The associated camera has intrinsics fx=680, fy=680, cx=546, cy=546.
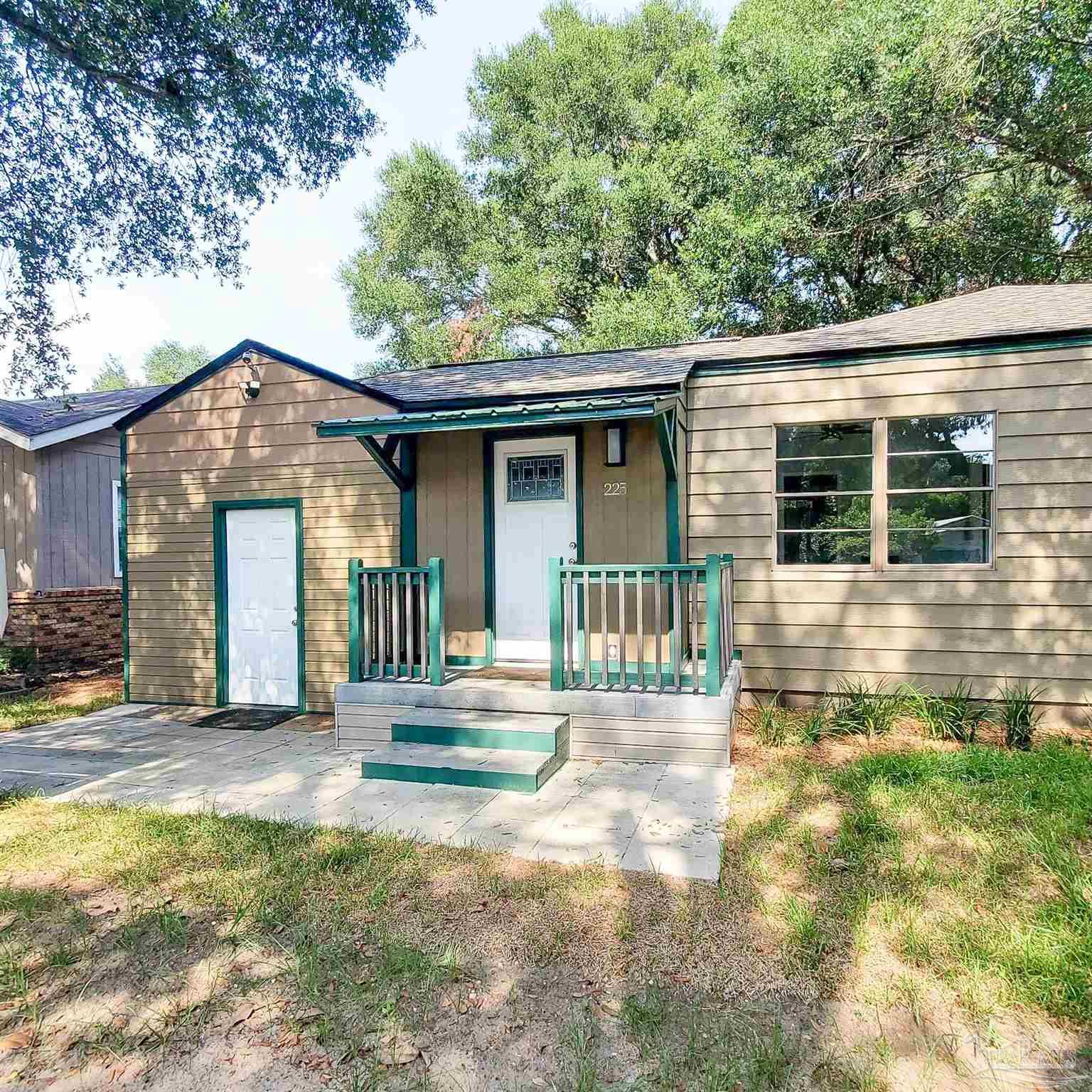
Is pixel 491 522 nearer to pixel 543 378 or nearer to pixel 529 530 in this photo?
pixel 529 530

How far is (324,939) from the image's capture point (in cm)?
259

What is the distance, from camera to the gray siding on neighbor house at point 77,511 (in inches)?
382

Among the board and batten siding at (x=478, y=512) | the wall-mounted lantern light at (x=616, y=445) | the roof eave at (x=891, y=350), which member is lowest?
the board and batten siding at (x=478, y=512)

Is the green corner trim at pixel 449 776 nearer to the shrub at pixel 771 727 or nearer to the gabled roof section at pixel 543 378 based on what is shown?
the shrub at pixel 771 727

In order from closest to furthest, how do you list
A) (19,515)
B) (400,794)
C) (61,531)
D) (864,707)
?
(400,794) < (864,707) < (19,515) < (61,531)

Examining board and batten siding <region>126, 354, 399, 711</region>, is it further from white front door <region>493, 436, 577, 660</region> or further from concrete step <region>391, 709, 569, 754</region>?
concrete step <region>391, 709, 569, 754</region>

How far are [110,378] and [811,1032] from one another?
2417 inches

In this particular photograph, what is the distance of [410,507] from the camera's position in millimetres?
6336

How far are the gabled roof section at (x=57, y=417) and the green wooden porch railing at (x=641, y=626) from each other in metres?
7.86

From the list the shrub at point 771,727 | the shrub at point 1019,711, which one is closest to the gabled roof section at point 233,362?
the shrub at point 771,727

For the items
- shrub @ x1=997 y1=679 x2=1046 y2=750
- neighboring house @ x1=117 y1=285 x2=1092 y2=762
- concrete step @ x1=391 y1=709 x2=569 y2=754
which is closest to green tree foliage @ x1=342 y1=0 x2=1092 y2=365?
neighboring house @ x1=117 y1=285 x2=1092 y2=762

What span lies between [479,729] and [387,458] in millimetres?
2644

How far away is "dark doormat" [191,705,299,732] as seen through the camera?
6191 millimetres

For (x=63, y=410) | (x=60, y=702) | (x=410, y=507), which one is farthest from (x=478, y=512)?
(x=63, y=410)
